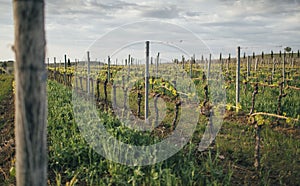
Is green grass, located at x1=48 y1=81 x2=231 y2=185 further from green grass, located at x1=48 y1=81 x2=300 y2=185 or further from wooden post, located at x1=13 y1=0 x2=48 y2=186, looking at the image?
wooden post, located at x1=13 y1=0 x2=48 y2=186

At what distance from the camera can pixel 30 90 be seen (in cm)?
194

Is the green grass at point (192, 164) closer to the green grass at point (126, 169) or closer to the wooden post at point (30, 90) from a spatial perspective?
the green grass at point (126, 169)

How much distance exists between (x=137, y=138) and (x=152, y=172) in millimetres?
1355

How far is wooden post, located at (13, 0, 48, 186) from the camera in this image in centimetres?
188

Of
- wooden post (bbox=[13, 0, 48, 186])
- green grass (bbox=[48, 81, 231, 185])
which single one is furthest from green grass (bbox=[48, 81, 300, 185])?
wooden post (bbox=[13, 0, 48, 186])

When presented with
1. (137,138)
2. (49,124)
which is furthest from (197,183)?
(49,124)

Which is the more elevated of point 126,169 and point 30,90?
point 30,90

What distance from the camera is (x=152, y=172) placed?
4000mm

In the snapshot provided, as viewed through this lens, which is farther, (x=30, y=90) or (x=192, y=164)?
(x=192, y=164)

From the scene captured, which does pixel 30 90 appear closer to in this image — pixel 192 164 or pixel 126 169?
pixel 126 169

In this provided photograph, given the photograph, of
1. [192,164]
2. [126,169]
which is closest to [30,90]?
[126,169]

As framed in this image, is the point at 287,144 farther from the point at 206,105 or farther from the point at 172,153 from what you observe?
the point at 172,153

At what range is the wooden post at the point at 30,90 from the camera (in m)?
1.88

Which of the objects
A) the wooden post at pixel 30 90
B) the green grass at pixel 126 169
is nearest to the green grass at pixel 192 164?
the green grass at pixel 126 169
